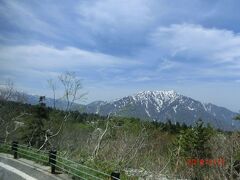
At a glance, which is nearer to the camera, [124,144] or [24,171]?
[24,171]

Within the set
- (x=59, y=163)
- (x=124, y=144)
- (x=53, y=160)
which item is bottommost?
(x=59, y=163)

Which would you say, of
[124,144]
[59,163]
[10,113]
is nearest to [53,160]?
[59,163]

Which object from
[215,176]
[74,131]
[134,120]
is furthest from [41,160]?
[74,131]

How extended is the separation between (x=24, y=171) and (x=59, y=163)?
136cm

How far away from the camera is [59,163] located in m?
15.1

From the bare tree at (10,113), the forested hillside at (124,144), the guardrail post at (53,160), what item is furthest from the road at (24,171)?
the bare tree at (10,113)

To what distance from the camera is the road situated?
535 inches

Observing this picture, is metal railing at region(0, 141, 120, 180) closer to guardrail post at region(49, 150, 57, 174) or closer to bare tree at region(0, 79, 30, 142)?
guardrail post at region(49, 150, 57, 174)

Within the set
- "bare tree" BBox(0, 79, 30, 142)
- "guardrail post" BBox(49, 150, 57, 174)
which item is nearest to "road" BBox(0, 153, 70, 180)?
"guardrail post" BBox(49, 150, 57, 174)

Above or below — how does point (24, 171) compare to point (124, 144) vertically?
below

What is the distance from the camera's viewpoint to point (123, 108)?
27797 millimetres

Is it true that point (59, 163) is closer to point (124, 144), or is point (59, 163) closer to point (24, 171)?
point (24, 171)

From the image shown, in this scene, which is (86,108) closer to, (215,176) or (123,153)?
(123,153)

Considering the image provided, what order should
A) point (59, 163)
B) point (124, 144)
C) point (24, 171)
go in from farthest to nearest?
point (124, 144) → point (59, 163) → point (24, 171)
